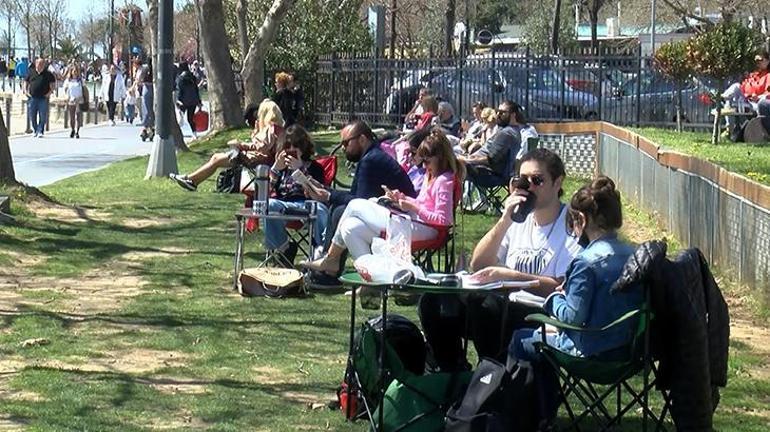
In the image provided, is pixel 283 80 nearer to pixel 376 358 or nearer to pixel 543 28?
pixel 376 358

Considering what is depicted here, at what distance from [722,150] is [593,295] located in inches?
503

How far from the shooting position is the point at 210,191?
18.0 metres

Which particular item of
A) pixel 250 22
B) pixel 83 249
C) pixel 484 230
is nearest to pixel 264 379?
pixel 83 249

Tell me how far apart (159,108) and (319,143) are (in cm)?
632

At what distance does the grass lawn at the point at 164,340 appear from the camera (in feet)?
23.0

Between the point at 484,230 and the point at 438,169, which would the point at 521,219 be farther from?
the point at 484,230

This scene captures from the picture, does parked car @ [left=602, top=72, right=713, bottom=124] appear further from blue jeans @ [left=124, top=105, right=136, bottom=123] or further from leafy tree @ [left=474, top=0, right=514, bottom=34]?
leafy tree @ [left=474, top=0, right=514, bottom=34]

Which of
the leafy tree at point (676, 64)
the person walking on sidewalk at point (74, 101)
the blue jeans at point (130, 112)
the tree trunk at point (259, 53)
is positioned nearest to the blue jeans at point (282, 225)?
the leafy tree at point (676, 64)

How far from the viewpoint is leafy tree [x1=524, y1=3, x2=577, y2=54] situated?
6662 centimetres

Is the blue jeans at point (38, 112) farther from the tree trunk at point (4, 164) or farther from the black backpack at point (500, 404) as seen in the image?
the black backpack at point (500, 404)

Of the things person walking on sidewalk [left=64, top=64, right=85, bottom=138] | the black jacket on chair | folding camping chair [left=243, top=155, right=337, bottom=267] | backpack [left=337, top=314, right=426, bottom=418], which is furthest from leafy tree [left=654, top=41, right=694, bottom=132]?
the black jacket on chair

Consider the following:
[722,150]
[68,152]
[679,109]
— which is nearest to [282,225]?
[722,150]

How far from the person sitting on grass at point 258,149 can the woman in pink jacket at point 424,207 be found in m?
2.37

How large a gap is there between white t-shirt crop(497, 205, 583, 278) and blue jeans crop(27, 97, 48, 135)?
82.2 ft
